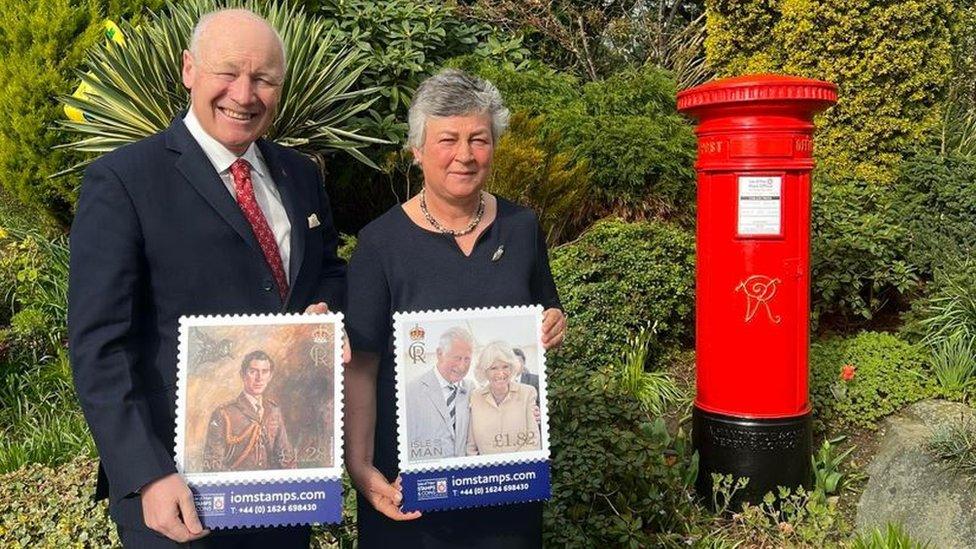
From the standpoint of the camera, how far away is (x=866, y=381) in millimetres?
4684

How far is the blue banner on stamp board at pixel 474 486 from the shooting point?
191 cm

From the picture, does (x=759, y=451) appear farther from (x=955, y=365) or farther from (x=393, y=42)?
(x=393, y=42)

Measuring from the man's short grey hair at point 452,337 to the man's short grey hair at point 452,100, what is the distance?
1.73ft

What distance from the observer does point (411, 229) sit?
2.14 meters

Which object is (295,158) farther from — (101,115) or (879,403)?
(101,115)

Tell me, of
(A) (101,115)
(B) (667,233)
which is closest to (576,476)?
(B) (667,233)

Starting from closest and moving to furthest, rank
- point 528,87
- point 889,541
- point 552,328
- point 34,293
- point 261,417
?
point 261,417 → point 552,328 → point 889,541 → point 34,293 → point 528,87

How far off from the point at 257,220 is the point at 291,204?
131mm

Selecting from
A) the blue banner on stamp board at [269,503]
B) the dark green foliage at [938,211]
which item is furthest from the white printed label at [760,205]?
the blue banner on stamp board at [269,503]

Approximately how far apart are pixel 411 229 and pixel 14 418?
4006 millimetres

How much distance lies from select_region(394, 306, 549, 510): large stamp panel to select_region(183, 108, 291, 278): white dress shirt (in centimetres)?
38

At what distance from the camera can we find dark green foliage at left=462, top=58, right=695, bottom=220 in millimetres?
6090

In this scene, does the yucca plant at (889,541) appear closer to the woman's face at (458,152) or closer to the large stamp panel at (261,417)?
the woman's face at (458,152)

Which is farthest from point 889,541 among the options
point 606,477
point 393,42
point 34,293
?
point 393,42
